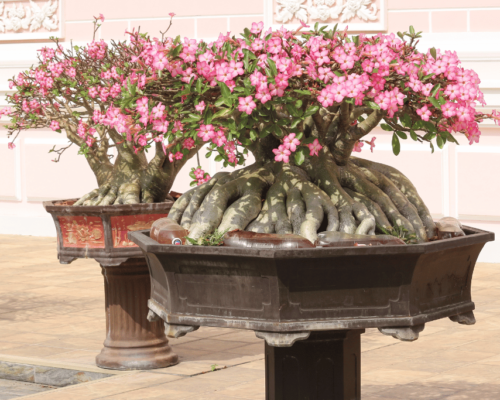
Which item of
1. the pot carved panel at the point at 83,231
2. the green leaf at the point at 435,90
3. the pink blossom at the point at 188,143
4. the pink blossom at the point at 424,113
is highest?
the green leaf at the point at 435,90

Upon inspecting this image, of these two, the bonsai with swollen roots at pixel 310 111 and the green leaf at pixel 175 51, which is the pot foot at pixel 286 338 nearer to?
the bonsai with swollen roots at pixel 310 111

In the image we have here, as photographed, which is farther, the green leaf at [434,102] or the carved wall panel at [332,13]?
the carved wall panel at [332,13]

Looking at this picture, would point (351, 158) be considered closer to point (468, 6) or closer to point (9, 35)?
point (468, 6)

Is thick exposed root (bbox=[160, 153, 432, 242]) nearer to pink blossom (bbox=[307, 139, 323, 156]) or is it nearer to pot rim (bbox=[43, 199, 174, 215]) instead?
pink blossom (bbox=[307, 139, 323, 156])

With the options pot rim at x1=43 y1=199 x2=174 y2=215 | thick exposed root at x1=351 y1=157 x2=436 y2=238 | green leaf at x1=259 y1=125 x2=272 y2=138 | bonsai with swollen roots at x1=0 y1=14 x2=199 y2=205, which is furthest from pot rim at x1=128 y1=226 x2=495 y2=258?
bonsai with swollen roots at x1=0 y1=14 x2=199 y2=205

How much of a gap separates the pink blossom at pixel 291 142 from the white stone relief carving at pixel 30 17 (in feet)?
31.5

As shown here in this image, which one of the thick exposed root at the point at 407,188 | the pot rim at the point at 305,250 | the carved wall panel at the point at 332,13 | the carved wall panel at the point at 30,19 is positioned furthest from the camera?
the carved wall panel at the point at 30,19

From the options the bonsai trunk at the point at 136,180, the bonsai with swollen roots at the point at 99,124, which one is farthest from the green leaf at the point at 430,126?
the bonsai trunk at the point at 136,180

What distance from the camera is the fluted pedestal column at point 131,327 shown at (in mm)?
5492

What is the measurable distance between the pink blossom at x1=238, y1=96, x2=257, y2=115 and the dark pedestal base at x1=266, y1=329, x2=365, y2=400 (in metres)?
0.83

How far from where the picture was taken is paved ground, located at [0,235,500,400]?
5012 millimetres

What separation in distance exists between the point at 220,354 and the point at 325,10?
18.0ft

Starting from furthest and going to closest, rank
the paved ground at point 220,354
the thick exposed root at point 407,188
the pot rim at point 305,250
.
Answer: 1. the paved ground at point 220,354
2. the thick exposed root at point 407,188
3. the pot rim at point 305,250

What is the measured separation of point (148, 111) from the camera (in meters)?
3.11
